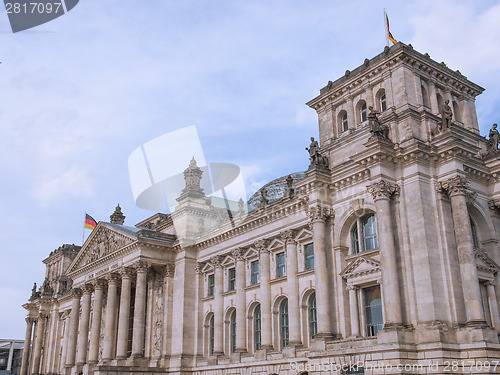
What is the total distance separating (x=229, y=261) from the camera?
1604 inches

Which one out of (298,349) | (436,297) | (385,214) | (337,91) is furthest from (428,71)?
(298,349)

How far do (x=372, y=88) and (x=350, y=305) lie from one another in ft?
41.5

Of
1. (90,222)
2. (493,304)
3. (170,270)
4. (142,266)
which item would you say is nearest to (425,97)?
(493,304)

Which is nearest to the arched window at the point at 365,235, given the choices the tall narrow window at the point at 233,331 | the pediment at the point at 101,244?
the tall narrow window at the point at 233,331

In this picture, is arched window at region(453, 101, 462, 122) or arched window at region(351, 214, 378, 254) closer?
arched window at region(351, 214, 378, 254)

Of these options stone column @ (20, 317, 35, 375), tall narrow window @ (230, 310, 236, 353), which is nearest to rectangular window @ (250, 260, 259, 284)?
tall narrow window @ (230, 310, 236, 353)

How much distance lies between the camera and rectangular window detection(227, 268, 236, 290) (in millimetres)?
40469

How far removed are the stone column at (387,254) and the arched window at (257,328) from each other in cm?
1285

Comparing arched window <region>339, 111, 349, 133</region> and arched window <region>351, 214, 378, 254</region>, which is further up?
arched window <region>339, 111, 349, 133</region>

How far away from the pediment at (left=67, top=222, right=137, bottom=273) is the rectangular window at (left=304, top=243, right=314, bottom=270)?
50.6 ft

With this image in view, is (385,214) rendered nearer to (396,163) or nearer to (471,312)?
(396,163)

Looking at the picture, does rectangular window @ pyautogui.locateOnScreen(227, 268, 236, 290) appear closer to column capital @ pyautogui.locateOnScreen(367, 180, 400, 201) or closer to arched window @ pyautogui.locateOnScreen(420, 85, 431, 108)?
column capital @ pyautogui.locateOnScreen(367, 180, 400, 201)

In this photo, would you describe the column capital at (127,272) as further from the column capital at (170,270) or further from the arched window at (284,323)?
the arched window at (284,323)

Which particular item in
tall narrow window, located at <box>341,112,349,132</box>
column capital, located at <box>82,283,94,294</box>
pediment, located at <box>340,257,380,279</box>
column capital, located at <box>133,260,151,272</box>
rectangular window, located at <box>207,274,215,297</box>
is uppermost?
tall narrow window, located at <box>341,112,349,132</box>
